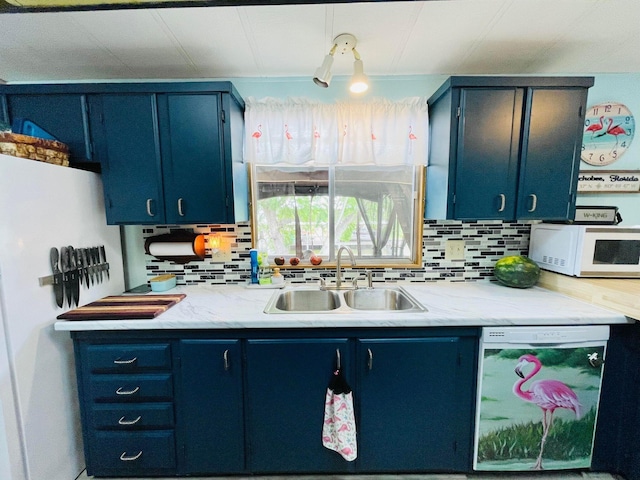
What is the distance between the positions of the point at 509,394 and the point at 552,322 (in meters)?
0.44

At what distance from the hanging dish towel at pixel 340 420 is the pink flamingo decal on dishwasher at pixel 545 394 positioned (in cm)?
87

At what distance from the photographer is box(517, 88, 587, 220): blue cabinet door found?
1.54m

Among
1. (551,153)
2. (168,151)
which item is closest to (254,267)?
(168,151)

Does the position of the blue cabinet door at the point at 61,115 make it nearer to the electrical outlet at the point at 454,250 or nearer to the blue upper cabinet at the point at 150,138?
the blue upper cabinet at the point at 150,138

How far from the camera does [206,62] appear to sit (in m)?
1.65

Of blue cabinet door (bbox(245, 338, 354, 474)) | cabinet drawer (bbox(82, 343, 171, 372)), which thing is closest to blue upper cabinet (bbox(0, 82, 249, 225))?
cabinet drawer (bbox(82, 343, 171, 372))

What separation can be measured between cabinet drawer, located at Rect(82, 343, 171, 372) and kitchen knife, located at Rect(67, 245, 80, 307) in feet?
0.93

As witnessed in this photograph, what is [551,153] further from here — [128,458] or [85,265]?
[128,458]

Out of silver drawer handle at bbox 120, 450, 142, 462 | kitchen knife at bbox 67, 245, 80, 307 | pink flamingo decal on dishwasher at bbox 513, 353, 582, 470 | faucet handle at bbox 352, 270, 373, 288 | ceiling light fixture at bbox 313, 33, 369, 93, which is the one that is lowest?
silver drawer handle at bbox 120, 450, 142, 462

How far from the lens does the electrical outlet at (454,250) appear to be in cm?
194

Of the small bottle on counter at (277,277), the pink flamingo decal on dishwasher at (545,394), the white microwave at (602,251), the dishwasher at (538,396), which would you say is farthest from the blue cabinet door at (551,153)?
the small bottle on counter at (277,277)

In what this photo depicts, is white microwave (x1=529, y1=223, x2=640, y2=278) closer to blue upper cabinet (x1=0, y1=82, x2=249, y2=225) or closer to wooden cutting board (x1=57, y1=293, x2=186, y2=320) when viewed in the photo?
blue upper cabinet (x1=0, y1=82, x2=249, y2=225)

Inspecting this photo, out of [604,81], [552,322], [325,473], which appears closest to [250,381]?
[325,473]

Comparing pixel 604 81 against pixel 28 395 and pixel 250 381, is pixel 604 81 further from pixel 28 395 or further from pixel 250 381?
pixel 28 395
